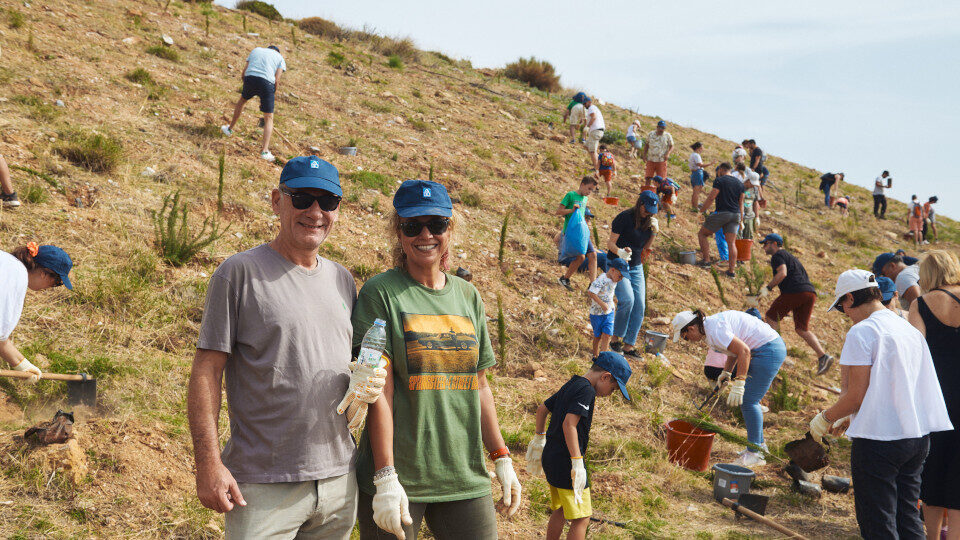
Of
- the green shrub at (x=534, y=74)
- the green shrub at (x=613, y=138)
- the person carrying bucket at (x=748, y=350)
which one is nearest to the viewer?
the person carrying bucket at (x=748, y=350)

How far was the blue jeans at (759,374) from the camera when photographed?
5.64m

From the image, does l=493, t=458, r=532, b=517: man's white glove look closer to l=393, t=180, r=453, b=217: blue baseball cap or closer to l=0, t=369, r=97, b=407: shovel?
l=393, t=180, r=453, b=217: blue baseball cap

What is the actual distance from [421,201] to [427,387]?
27.1 inches

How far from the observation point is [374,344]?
2148 millimetres

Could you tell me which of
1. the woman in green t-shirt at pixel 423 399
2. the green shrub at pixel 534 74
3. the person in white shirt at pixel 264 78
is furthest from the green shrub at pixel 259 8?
the woman in green t-shirt at pixel 423 399

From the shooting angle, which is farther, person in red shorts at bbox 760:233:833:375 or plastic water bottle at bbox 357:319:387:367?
person in red shorts at bbox 760:233:833:375

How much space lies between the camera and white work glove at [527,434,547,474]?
12.8 feet

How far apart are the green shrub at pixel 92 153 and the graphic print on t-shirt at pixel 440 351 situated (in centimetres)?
668

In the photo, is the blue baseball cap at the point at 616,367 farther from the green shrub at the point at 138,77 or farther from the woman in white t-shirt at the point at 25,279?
the green shrub at the point at 138,77

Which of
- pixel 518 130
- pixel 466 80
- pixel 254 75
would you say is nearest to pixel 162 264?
pixel 254 75

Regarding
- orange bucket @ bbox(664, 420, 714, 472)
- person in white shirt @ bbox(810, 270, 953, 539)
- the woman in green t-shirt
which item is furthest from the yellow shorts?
orange bucket @ bbox(664, 420, 714, 472)

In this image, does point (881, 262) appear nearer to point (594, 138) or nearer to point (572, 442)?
point (572, 442)

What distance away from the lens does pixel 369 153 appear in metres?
10.9

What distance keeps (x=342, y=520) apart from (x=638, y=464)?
391 cm
